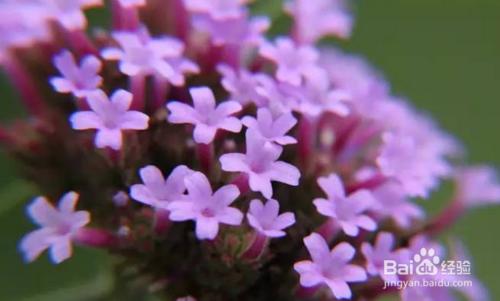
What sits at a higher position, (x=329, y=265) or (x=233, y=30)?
(x=233, y=30)

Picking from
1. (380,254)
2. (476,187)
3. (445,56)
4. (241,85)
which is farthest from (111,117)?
(445,56)

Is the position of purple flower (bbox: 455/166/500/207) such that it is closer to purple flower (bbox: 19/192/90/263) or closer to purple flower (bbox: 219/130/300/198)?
purple flower (bbox: 219/130/300/198)

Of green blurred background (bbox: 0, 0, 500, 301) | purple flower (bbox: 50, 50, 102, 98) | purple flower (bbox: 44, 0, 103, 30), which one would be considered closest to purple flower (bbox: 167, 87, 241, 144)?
purple flower (bbox: 50, 50, 102, 98)

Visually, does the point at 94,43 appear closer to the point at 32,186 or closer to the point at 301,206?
the point at 32,186

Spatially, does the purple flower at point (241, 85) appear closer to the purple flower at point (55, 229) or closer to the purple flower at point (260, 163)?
the purple flower at point (260, 163)

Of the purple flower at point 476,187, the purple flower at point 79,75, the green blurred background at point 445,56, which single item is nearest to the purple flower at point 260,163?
the purple flower at point 79,75

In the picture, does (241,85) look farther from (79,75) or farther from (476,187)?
(476,187)

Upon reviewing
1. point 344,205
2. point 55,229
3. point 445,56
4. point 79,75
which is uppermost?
Result: point 445,56
